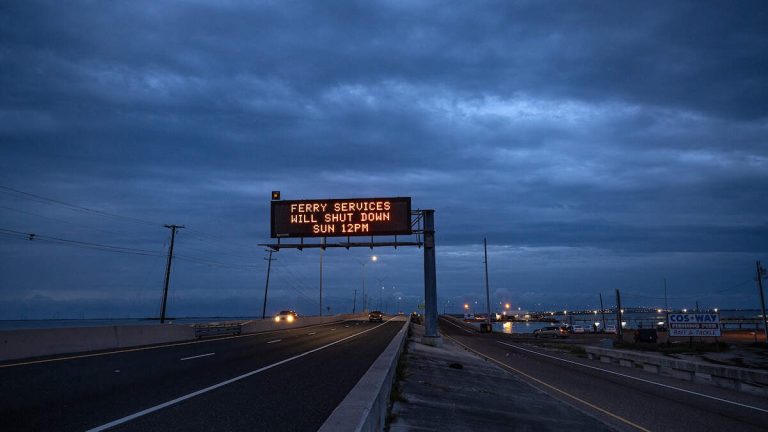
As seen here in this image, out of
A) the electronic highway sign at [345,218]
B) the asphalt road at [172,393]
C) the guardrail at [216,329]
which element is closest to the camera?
the asphalt road at [172,393]

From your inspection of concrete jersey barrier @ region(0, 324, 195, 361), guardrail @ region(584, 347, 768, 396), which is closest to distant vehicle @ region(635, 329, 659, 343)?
guardrail @ region(584, 347, 768, 396)

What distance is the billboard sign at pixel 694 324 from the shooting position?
3781 cm

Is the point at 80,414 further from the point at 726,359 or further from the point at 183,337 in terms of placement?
the point at 726,359

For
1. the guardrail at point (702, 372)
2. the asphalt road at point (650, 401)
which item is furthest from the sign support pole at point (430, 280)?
the guardrail at point (702, 372)

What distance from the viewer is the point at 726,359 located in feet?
107

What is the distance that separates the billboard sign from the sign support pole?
63.8 ft

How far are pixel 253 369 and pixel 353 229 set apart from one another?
49.4 feet

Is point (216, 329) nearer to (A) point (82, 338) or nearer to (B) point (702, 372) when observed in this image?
(A) point (82, 338)

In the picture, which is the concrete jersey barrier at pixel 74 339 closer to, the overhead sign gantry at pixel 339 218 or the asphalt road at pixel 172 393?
the asphalt road at pixel 172 393

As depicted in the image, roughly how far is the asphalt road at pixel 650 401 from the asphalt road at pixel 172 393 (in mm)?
7519

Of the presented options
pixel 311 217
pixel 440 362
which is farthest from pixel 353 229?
pixel 440 362

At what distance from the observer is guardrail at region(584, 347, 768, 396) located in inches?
748

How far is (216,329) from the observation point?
133 ft

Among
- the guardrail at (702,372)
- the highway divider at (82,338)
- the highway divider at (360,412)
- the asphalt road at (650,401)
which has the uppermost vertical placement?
the highway divider at (82,338)
